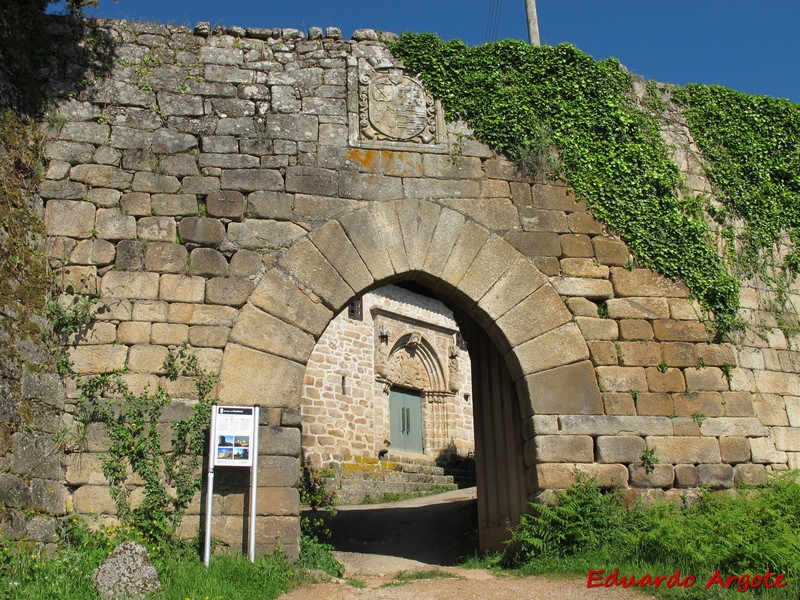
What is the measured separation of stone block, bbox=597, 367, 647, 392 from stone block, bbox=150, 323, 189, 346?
3381 mm

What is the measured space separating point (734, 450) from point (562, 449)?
1.49 meters

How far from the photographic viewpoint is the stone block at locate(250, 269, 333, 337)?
22.7 feet

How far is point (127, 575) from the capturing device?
5.16 metres

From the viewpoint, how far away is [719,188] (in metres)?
8.45

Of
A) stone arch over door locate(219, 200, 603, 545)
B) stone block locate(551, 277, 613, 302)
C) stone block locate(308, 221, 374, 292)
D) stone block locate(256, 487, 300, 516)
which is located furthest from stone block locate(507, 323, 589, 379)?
→ stone block locate(256, 487, 300, 516)

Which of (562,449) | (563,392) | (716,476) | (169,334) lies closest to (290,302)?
(169,334)

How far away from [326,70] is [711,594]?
5198mm

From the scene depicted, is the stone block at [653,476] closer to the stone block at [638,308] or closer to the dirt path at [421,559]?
the dirt path at [421,559]

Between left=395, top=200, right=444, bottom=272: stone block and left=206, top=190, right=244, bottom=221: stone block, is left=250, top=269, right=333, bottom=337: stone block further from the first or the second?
left=395, top=200, right=444, bottom=272: stone block

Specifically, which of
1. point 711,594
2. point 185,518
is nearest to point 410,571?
point 185,518

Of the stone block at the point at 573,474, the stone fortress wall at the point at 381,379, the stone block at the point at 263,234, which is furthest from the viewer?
the stone fortress wall at the point at 381,379

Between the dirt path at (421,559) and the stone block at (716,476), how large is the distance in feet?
5.33

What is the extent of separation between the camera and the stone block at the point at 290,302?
6918mm

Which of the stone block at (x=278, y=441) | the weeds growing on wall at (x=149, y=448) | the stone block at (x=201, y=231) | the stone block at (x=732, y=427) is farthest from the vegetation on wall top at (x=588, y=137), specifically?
the weeds growing on wall at (x=149, y=448)
